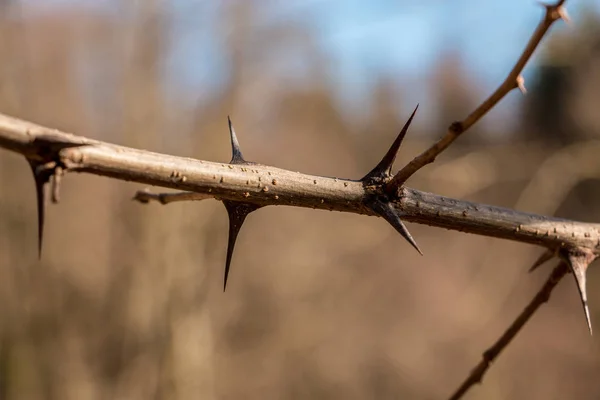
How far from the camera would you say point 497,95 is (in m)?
0.67

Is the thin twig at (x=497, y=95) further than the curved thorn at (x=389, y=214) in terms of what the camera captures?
No

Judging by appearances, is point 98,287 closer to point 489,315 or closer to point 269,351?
point 269,351

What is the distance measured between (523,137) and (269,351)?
25.4 feet

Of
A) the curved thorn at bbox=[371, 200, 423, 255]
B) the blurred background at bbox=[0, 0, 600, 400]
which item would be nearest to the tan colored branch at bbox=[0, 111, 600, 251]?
the curved thorn at bbox=[371, 200, 423, 255]

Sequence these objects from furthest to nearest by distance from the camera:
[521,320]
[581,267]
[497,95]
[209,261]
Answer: [209,261]
[521,320]
[581,267]
[497,95]

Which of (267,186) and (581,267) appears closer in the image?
(267,186)

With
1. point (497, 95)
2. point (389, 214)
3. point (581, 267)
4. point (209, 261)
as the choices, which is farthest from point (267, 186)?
point (209, 261)

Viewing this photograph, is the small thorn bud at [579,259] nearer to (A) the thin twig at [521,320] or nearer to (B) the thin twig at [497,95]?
(A) the thin twig at [521,320]

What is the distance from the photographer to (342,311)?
263 inches

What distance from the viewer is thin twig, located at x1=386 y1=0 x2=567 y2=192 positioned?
629 millimetres

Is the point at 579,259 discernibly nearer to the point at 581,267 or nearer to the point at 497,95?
the point at 581,267

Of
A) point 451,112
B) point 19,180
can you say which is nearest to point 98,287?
point 19,180

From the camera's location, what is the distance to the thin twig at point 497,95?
24.8 inches

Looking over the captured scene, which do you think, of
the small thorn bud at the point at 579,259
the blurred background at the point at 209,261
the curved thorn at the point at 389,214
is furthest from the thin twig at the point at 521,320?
the blurred background at the point at 209,261
